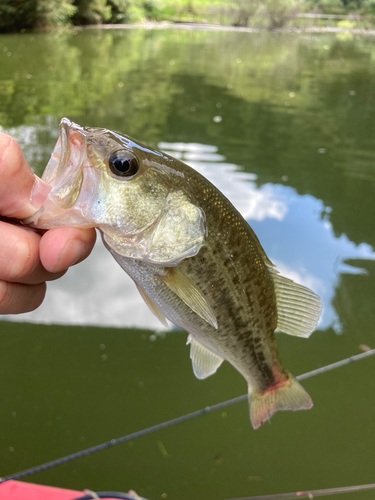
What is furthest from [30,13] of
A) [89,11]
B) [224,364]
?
[224,364]

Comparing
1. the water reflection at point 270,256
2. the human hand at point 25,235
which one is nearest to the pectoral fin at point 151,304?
the human hand at point 25,235

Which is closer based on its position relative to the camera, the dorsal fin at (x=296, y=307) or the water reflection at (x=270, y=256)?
the dorsal fin at (x=296, y=307)

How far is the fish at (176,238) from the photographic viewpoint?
3.25ft

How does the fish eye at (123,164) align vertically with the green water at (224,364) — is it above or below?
above

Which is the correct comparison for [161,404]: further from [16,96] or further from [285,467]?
[16,96]

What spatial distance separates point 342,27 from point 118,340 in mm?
39169

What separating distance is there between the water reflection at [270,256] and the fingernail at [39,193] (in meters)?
2.13

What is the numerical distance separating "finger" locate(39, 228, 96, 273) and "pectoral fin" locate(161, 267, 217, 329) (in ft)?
0.90

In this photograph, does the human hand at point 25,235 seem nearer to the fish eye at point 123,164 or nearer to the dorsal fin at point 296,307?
the fish eye at point 123,164

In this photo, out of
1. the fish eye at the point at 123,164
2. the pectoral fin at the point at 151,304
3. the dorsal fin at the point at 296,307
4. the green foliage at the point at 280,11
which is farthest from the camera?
the green foliage at the point at 280,11

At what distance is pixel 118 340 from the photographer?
2846 mm

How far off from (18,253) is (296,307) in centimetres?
96

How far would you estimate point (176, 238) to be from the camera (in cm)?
109

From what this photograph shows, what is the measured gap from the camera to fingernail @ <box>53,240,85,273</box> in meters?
0.98
